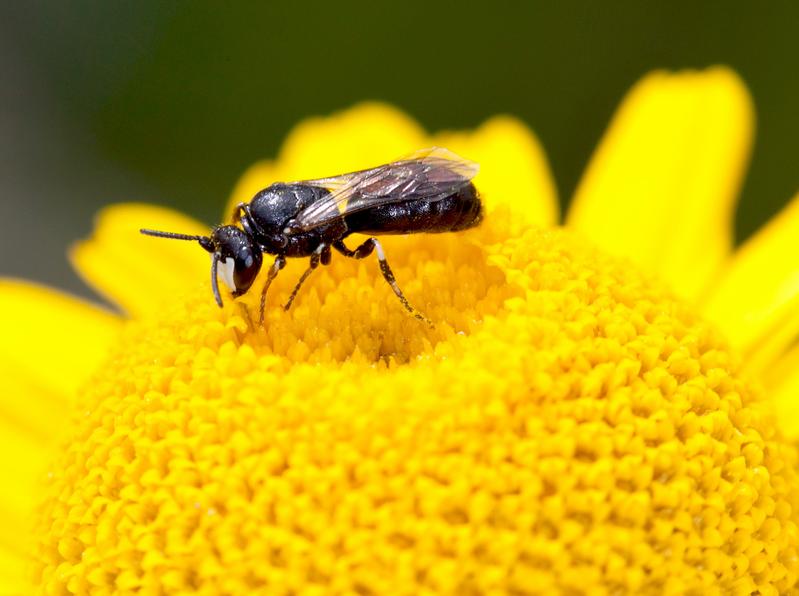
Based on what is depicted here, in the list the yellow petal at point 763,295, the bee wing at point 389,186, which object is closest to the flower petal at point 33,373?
the bee wing at point 389,186

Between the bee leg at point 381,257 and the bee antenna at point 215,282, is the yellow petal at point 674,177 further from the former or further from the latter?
the bee antenna at point 215,282

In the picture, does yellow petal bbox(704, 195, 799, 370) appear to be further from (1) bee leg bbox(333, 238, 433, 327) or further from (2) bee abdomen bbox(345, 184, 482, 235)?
(1) bee leg bbox(333, 238, 433, 327)

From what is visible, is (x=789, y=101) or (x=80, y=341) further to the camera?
(x=789, y=101)

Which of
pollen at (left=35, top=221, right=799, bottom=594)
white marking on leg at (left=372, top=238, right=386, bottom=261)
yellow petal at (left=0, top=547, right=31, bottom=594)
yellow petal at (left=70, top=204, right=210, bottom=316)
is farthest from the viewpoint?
yellow petal at (left=70, top=204, right=210, bottom=316)

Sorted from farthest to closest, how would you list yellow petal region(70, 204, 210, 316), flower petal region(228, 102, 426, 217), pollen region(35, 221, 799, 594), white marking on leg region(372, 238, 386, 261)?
flower petal region(228, 102, 426, 217) < yellow petal region(70, 204, 210, 316) < white marking on leg region(372, 238, 386, 261) < pollen region(35, 221, 799, 594)

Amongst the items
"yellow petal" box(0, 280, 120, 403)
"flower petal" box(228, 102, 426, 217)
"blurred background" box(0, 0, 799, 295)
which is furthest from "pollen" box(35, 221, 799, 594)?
"blurred background" box(0, 0, 799, 295)

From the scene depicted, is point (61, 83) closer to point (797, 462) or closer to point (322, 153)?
point (322, 153)

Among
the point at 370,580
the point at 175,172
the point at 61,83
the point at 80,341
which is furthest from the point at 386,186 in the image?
the point at 61,83
